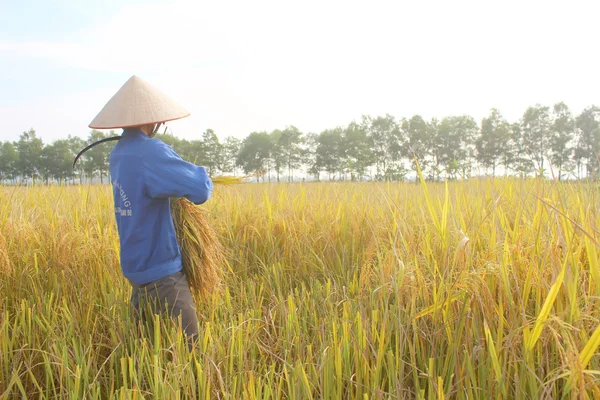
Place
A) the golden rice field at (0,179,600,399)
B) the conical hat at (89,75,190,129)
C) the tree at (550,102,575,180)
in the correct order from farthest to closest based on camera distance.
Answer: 1. the tree at (550,102,575,180)
2. the conical hat at (89,75,190,129)
3. the golden rice field at (0,179,600,399)

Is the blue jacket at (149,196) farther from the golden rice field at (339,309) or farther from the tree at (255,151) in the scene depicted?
the tree at (255,151)

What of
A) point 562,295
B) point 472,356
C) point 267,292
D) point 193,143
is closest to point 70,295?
point 267,292

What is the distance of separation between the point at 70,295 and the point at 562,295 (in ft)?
9.07

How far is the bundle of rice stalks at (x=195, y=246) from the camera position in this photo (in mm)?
2156

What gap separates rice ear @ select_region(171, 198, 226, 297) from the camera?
216cm

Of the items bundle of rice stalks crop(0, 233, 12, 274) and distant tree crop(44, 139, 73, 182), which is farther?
distant tree crop(44, 139, 73, 182)

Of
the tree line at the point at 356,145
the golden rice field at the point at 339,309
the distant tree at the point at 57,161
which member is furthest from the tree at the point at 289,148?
the golden rice field at the point at 339,309

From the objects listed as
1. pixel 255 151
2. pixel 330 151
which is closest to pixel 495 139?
pixel 330 151

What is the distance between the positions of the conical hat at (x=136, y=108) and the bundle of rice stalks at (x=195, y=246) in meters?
0.47

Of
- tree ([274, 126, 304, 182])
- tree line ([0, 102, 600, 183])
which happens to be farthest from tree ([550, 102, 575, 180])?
tree ([274, 126, 304, 182])

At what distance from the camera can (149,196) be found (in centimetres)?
200

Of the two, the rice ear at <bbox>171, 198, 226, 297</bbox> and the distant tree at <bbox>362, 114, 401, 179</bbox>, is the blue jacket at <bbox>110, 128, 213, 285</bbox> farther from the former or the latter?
the distant tree at <bbox>362, 114, 401, 179</bbox>

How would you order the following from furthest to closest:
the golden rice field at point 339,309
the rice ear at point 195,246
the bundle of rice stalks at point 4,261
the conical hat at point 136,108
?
the bundle of rice stalks at point 4,261 < the rice ear at point 195,246 < the conical hat at point 136,108 < the golden rice field at point 339,309

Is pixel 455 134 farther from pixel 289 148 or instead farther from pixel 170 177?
pixel 170 177
